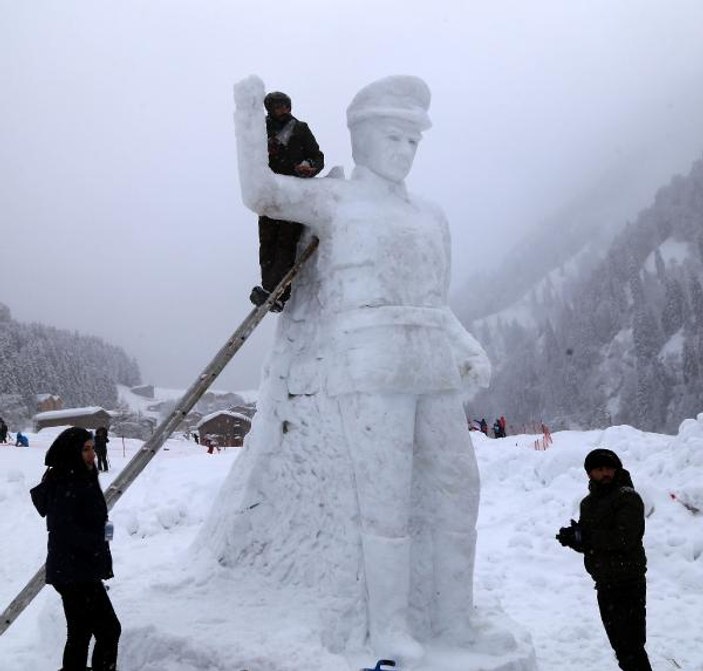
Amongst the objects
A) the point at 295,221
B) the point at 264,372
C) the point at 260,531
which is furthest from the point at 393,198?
the point at 260,531

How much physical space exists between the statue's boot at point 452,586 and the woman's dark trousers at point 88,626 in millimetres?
1522

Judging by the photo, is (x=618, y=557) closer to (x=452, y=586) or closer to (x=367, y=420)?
(x=452, y=586)

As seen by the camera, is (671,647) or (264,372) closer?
(264,372)

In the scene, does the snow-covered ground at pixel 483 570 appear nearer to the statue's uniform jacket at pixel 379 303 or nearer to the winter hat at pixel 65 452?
the winter hat at pixel 65 452

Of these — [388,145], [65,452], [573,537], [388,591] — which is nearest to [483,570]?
[573,537]

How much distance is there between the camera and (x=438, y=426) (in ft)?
11.2

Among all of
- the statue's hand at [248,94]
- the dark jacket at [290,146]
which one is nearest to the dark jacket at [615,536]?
the dark jacket at [290,146]

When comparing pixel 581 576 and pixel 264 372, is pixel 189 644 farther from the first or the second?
pixel 581 576

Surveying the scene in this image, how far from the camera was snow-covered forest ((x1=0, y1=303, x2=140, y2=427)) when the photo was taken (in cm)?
4516

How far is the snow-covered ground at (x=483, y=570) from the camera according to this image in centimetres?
304

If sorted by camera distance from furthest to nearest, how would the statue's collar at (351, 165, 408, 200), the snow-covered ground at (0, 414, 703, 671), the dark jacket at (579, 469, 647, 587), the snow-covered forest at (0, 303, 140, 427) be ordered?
the snow-covered forest at (0, 303, 140, 427)
the statue's collar at (351, 165, 408, 200)
the dark jacket at (579, 469, 647, 587)
the snow-covered ground at (0, 414, 703, 671)

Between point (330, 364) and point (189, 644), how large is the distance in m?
1.45

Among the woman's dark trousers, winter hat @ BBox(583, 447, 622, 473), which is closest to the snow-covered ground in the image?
the woman's dark trousers

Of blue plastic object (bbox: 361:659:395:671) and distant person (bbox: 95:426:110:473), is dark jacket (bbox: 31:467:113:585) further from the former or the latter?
distant person (bbox: 95:426:110:473)
